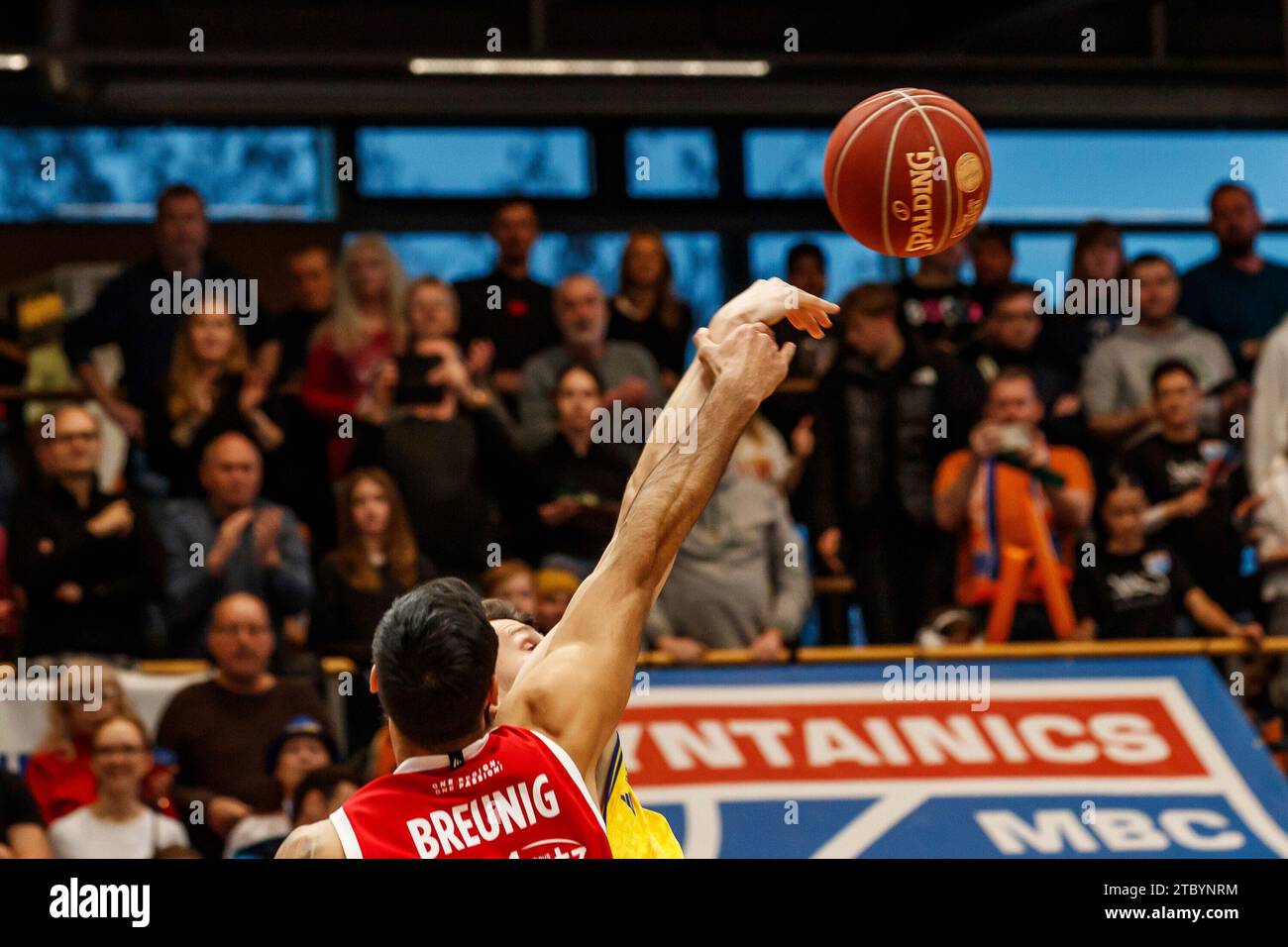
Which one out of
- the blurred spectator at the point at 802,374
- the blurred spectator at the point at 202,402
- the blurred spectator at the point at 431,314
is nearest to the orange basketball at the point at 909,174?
the blurred spectator at the point at 431,314

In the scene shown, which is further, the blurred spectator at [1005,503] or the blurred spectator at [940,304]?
the blurred spectator at [940,304]

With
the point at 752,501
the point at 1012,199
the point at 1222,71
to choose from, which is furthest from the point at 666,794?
the point at 1222,71

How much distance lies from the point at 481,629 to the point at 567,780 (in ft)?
0.93

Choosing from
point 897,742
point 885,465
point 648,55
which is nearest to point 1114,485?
point 885,465

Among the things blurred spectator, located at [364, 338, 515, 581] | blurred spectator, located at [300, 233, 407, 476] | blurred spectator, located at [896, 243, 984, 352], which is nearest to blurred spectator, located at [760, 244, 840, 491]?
blurred spectator, located at [896, 243, 984, 352]

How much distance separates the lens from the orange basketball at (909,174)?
4453mm

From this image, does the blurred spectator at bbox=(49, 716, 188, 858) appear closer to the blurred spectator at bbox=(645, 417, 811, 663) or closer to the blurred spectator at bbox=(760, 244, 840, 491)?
the blurred spectator at bbox=(645, 417, 811, 663)

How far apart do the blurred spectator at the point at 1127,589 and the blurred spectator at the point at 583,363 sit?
1.93 meters

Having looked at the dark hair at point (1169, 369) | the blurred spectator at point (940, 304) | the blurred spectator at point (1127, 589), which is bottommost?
the blurred spectator at point (1127, 589)

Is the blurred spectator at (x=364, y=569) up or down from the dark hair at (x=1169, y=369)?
down

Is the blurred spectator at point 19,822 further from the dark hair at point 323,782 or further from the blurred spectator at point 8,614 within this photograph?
the blurred spectator at point 8,614

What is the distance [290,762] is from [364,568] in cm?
88

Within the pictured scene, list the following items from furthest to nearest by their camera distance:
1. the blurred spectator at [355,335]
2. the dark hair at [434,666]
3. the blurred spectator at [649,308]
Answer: the blurred spectator at [649,308]
the blurred spectator at [355,335]
the dark hair at [434,666]

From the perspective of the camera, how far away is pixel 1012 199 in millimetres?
10336
